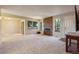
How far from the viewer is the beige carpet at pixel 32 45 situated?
3121 mm

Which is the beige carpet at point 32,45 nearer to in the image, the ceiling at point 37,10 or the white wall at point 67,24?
the white wall at point 67,24

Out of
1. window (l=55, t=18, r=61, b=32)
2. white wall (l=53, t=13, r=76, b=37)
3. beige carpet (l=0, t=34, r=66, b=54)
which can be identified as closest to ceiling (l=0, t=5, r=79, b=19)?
white wall (l=53, t=13, r=76, b=37)

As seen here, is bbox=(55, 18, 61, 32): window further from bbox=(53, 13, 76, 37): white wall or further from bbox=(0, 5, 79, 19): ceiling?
bbox=(0, 5, 79, 19): ceiling

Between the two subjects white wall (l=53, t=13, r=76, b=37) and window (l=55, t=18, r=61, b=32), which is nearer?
white wall (l=53, t=13, r=76, b=37)

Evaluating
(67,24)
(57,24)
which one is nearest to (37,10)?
(57,24)

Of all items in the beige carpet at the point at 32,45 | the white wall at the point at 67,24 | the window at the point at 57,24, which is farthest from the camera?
the window at the point at 57,24

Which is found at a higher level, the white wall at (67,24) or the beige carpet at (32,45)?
the white wall at (67,24)

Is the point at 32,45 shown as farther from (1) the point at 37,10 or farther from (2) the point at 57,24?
(1) the point at 37,10

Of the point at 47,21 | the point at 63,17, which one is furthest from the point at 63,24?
the point at 47,21

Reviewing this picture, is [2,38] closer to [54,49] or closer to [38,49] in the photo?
[38,49]

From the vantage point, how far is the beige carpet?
3.12 metres

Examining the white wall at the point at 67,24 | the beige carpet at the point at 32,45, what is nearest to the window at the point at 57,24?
the white wall at the point at 67,24

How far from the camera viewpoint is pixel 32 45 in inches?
133
